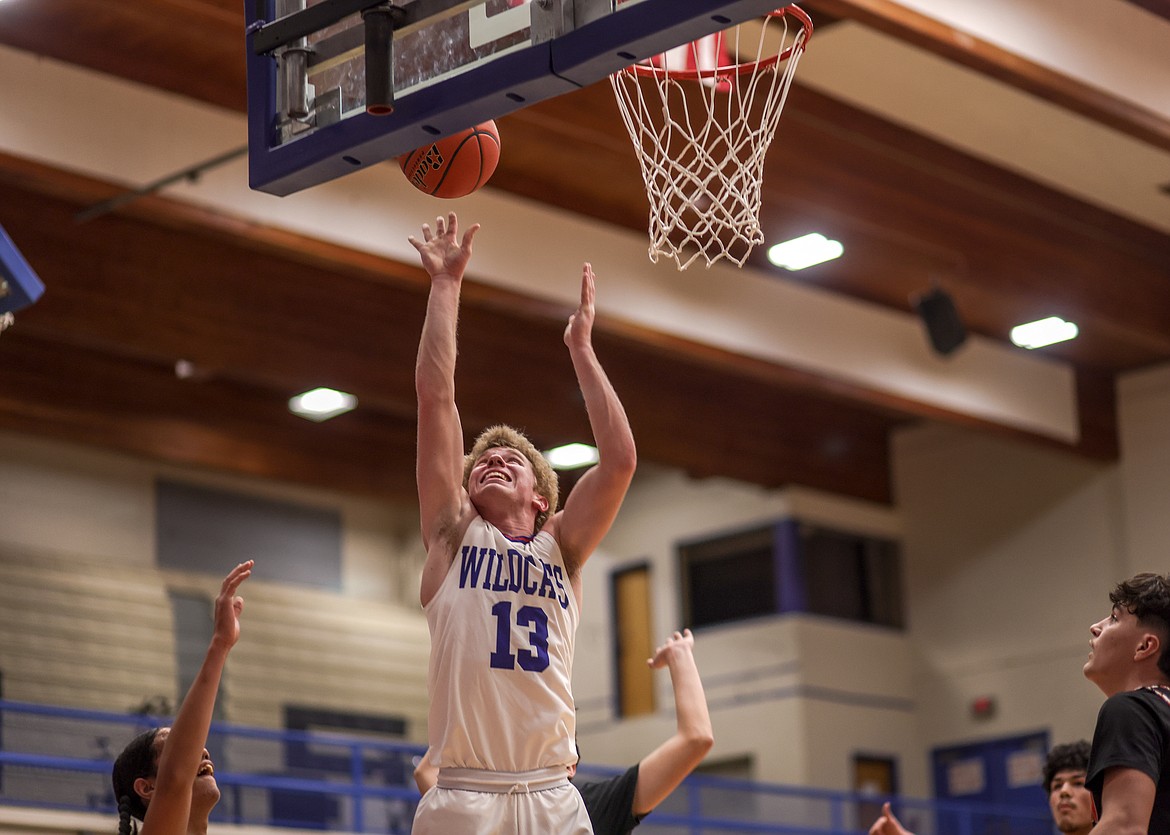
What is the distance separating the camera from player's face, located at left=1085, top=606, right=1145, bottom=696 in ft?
13.8

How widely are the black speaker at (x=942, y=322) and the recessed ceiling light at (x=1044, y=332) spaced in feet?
3.73

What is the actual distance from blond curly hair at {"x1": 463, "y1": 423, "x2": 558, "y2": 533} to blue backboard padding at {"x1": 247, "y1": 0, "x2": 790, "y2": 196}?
2.79 feet

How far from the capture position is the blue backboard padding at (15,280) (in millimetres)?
4906

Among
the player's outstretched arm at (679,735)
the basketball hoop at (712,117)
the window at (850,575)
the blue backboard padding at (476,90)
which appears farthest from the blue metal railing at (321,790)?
the blue backboard padding at (476,90)

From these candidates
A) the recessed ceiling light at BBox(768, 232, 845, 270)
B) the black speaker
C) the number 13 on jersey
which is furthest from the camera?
the black speaker

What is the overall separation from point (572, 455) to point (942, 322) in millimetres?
4416

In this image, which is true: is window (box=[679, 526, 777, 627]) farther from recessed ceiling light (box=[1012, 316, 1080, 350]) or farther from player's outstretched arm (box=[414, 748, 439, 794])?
player's outstretched arm (box=[414, 748, 439, 794])

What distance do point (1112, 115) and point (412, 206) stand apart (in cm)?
477

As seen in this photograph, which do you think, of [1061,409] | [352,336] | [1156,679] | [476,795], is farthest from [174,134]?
[1061,409]

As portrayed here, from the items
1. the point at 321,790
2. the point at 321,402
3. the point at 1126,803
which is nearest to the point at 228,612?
the point at 1126,803

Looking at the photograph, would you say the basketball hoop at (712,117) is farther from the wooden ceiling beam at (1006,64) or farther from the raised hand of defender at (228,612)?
the raised hand of defender at (228,612)

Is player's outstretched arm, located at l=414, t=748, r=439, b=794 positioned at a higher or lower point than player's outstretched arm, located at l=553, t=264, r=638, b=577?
lower

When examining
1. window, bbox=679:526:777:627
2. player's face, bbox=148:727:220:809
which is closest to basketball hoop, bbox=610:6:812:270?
player's face, bbox=148:727:220:809

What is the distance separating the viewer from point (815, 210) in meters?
12.7
